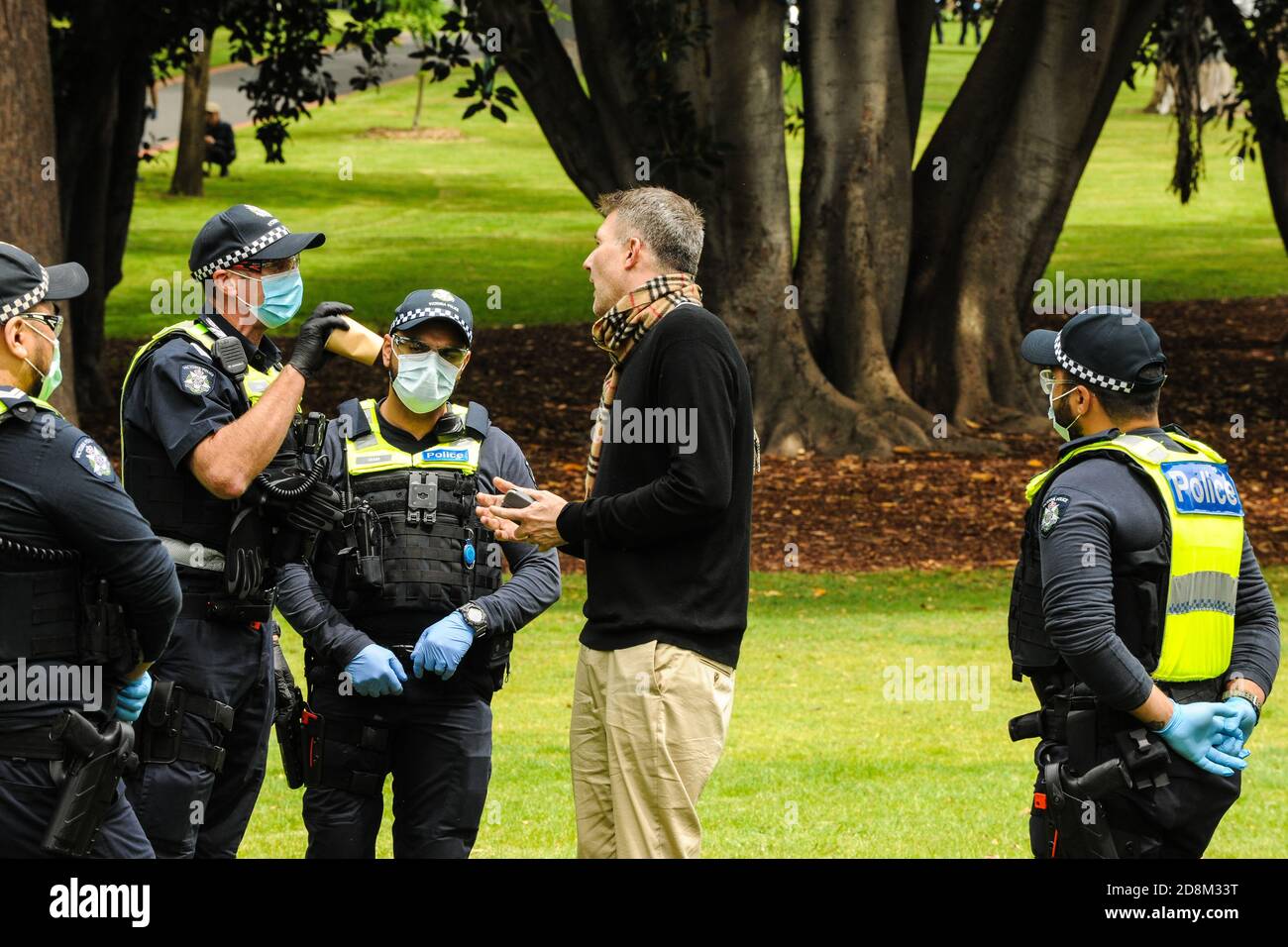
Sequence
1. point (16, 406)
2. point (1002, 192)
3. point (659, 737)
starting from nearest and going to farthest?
point (16, 406) → point (659, 737) → point (1002, 192)

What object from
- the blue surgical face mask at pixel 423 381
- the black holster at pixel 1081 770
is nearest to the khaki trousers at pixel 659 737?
the black holster at pixel 1081 770

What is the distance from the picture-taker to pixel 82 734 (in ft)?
13.4

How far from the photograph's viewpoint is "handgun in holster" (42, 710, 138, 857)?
402 centimetres

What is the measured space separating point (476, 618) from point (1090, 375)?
1985 mm

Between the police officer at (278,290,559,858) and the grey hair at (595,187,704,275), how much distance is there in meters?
0.99

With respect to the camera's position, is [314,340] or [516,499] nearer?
[516,499]

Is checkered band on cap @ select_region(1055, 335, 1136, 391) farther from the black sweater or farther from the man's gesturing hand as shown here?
the man's gesturing hand

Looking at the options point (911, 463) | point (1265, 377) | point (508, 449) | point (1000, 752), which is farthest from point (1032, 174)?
point (508, 449)

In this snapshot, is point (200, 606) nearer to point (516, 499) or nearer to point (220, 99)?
point (516, 499)

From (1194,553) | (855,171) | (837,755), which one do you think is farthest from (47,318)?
(855,171)

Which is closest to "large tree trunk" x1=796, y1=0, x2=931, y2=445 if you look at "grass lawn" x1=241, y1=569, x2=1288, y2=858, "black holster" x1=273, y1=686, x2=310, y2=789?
"grass lawn" x1=241, y1=569, x2=1288, y2=858

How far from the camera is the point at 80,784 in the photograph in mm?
4051

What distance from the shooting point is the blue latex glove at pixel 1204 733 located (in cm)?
423

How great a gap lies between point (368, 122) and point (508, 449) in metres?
57.3
